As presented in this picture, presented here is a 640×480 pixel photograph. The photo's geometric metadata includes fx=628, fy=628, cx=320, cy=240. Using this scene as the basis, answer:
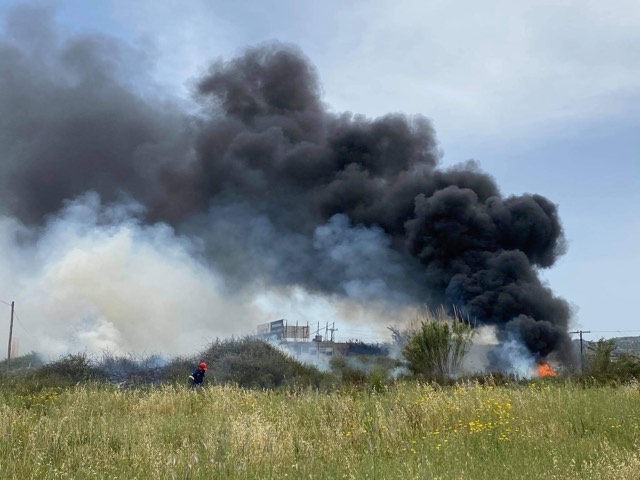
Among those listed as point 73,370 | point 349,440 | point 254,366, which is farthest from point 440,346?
point 73,370

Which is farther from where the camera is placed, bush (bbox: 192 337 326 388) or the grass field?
bush (bbox: 192 337 326 388)

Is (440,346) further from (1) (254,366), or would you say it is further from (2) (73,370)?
(2) (73,370)

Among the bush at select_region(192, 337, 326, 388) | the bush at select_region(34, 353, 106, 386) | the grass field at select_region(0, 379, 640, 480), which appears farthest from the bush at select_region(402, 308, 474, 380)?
the bush at select_region(34, 353, 106, 386)

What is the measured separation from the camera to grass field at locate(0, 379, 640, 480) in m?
6.96

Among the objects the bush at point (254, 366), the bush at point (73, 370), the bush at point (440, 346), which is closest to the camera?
the bush at point (440, 346)

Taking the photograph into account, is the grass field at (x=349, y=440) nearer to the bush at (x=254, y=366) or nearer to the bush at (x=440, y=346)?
the bush at (x=440, y=346)

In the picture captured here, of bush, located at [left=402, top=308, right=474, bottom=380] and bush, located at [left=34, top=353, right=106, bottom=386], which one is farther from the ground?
bush, located at [left=402, top=308, right=474, bottom=380]

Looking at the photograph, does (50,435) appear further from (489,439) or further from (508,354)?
(508,354)

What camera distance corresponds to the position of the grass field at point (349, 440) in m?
6.96

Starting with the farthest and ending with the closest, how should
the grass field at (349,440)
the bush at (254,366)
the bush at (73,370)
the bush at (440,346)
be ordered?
the bush at (73,370), the bush at (254,366), the bush at (440,346), the grass field at (349,440)

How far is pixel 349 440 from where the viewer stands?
8.96 m

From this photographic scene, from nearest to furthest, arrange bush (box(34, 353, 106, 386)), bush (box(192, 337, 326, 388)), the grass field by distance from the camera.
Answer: the grass field < bush (box(192, 337, 326, 388)) < bush (box(34, 353, 106, 386))

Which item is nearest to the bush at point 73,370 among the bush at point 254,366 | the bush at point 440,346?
the bush at point 254,366

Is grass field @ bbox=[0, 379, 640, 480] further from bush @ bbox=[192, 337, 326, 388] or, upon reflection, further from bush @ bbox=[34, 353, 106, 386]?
bush @ bbox=[34, 353, 106, 386]
